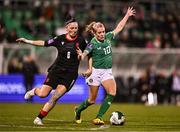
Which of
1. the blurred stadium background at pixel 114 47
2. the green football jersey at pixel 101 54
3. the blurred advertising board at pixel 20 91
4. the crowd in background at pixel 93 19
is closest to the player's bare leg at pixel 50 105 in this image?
the green football jersey at pixel 101 54

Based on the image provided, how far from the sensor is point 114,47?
37.1 metres

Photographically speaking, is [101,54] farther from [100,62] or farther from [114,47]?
[114,47]

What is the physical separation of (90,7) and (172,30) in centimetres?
497

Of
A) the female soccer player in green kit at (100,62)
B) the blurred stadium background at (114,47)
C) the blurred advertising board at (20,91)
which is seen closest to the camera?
the female soccer player in green kit at (100,62)

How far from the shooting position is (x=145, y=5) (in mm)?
41750

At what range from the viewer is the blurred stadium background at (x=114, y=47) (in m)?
33.9

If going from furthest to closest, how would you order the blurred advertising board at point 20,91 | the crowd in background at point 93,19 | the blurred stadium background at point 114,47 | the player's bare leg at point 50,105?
the crowd in background at point 93,19 < the blurred stadium background at point 114,47 < the blurred advertising board at point 20,91 < the player's bare leg at point 50,105

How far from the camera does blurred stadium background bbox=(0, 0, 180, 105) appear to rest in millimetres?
33906

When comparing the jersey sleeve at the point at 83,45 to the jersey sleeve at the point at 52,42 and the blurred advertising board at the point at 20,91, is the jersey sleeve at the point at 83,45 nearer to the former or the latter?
the jersey sleeve at the point at 52,42

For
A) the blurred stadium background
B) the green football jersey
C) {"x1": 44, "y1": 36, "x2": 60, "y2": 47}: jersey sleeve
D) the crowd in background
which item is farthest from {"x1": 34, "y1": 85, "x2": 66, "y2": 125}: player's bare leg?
the crowd in background

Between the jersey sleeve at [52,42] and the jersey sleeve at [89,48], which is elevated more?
the jersey sleeve at [52,42]

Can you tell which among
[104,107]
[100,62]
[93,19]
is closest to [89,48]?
[100,62]

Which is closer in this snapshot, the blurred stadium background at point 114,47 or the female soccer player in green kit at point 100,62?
the female soccer player in green kit at point 100,62

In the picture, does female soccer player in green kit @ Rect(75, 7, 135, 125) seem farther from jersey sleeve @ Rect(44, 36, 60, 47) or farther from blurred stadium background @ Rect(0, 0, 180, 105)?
blurred stadium background @ Rect(0, 0, 180, 105)
